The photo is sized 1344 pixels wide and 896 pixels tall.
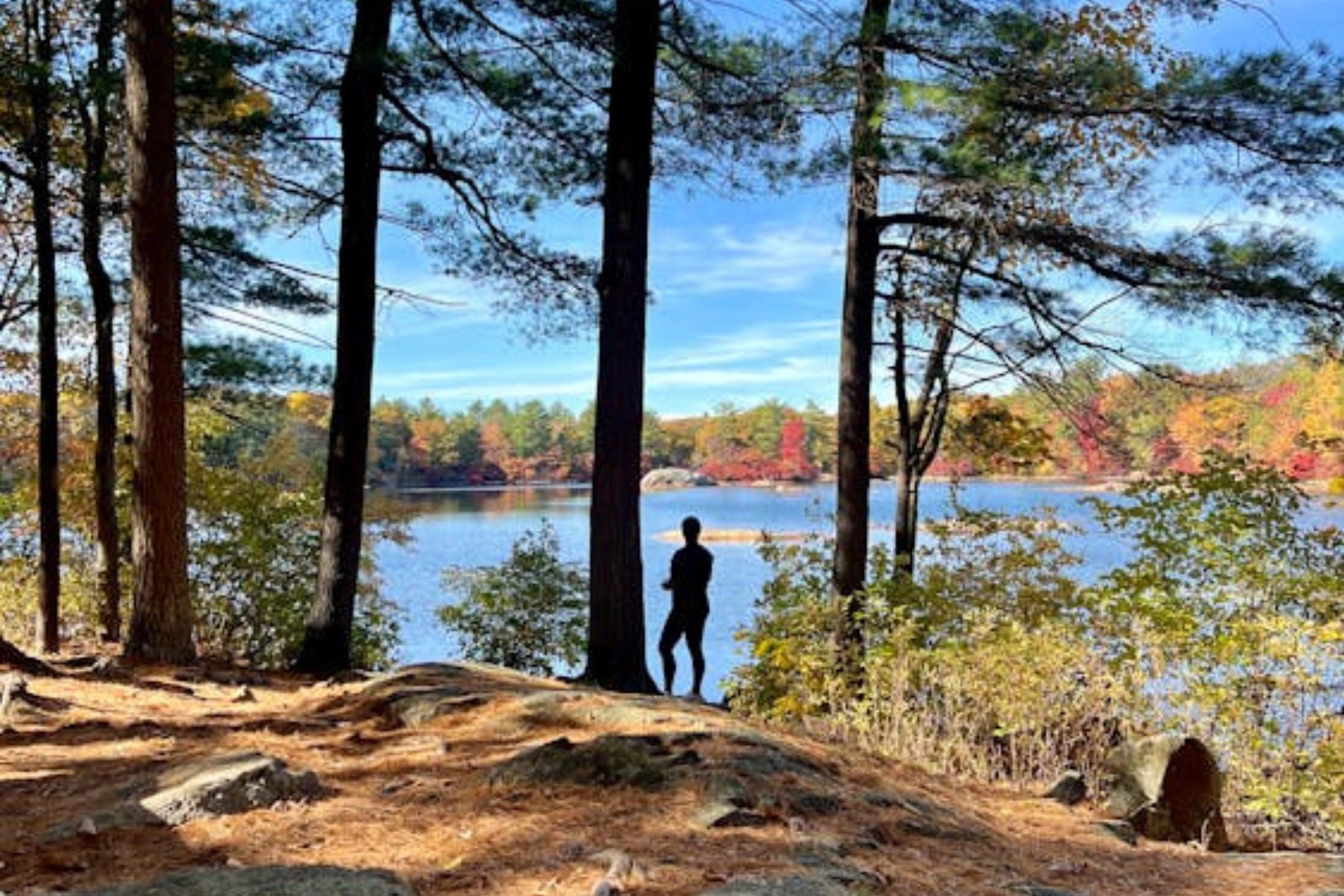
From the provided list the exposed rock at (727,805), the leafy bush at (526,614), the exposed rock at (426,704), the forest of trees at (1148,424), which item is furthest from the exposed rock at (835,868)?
the leafy bush at (526,614)

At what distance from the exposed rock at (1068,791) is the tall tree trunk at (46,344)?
7.74 metres

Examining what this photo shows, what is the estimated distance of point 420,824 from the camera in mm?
2826

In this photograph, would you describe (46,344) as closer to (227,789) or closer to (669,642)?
(669,642)

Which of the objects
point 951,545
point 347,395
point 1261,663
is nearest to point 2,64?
point 347,395

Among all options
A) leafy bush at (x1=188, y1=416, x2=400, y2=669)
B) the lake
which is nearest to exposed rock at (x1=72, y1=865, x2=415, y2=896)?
the lake

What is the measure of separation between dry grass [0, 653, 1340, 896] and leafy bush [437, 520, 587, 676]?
16.1 ft

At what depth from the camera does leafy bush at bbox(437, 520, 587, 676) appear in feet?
31.6

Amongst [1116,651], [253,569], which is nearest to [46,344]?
[253,569]

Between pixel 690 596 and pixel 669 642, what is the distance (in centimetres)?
44

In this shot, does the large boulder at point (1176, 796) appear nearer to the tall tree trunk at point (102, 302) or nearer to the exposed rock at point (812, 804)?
the exposed rock at point (812, 804)

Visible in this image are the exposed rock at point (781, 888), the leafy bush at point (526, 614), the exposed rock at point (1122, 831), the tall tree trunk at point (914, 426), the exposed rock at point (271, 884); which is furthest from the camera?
the tall tree trunk at point (914, 426)

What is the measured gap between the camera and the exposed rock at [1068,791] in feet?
14.3

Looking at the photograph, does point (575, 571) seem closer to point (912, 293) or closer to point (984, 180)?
point (912, 293)

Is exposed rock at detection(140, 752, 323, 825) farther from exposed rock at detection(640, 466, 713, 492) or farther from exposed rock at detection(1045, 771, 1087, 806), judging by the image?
exposed rock at detection(640, 466, 713, 492)
